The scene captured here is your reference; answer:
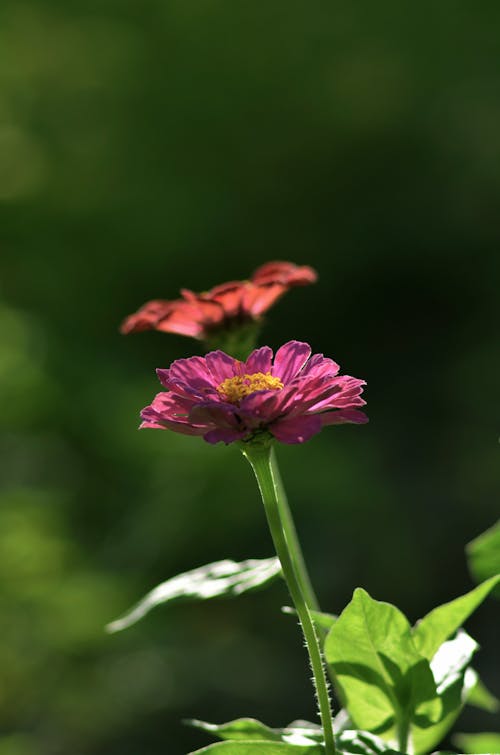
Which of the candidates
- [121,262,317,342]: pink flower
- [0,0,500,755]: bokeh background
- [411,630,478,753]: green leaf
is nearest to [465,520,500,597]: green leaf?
[411,630,478,753]: green leaf

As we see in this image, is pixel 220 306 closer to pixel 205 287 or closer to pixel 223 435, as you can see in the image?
pixel 223 435

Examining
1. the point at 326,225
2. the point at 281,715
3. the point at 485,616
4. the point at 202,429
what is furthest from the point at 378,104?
the point at 202,429

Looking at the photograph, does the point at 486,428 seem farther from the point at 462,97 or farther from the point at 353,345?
the point at 462,97

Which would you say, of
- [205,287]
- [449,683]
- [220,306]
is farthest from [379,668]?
[205,287]

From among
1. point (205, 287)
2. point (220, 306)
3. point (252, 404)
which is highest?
point (205, 287)

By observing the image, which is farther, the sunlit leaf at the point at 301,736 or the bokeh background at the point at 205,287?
the bokeh background at the point at 205,287

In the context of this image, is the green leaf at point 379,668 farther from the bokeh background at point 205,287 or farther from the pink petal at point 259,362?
the bokeh background at point 205,287

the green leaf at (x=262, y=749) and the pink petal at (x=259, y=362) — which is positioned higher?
the pink petal at (x=259, y=362)

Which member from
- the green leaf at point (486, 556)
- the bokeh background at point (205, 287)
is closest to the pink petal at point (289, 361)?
the green leaf at point (486, 556)
